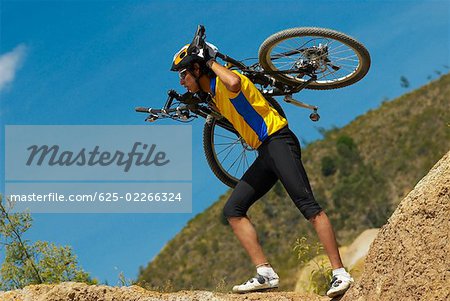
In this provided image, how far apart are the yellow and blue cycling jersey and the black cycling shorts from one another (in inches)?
2.7

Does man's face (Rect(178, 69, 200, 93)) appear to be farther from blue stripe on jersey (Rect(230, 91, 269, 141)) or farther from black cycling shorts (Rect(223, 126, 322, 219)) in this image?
black cycling shorts (Rect(223, 126, 322, 219))

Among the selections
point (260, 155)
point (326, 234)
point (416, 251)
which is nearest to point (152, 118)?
point (260, 155)

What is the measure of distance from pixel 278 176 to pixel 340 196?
5523 cm

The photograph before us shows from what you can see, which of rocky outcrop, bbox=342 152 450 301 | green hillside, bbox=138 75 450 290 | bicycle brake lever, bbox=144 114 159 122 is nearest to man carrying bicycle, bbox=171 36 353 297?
rocky outcrop, bbox=342 152 450 301

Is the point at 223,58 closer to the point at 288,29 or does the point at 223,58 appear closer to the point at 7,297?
the point at 288,29

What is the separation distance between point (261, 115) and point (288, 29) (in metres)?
2.45

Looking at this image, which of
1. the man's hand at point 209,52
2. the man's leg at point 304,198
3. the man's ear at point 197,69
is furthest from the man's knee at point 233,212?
the man's hand at point 209,52

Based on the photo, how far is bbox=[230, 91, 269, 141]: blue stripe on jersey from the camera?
270 inches

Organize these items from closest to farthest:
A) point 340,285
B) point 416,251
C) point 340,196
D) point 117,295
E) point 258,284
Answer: point 416,251, point 340,285, point 117,295, point 258,284, point 340,196

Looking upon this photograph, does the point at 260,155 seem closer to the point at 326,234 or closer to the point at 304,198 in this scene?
the point at 304,198

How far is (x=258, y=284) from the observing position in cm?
695

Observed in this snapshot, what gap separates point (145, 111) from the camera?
891 centimetres

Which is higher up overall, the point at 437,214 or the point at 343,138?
the point at 343,138

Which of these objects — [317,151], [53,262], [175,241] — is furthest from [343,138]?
[53,262]
